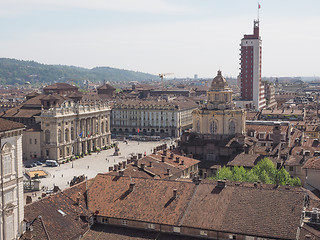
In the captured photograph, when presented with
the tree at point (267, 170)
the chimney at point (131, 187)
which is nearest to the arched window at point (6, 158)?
the chimney at point (131, 187)

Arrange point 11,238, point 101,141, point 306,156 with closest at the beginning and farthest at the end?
point 11,238 → point 306,156 → point 101,141

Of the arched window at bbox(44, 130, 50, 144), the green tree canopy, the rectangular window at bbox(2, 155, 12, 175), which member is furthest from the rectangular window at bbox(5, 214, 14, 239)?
the arched window at bbox(44, 130, 50, 144)

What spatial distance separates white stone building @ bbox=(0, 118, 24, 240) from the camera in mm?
45228

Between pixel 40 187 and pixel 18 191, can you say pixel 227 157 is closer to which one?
pixel 40 187

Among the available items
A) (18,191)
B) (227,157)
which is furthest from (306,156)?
(18,191)

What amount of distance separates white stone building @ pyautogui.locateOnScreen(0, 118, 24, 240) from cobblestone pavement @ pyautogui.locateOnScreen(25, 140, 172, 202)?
51.8 m

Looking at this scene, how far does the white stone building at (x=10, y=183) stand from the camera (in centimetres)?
4523

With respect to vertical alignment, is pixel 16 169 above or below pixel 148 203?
above

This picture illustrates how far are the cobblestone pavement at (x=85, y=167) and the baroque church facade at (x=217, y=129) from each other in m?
26.8

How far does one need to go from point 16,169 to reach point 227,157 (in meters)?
63.7

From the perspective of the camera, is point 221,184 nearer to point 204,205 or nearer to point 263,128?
point 204,205

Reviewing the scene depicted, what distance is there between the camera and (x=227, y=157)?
104m

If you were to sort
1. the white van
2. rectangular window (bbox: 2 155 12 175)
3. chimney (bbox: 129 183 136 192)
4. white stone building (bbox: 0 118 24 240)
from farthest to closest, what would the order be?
1. the white van
2. chimney (bbox: 129 183 136 192)
3. rectangular window (bbox: 2 155 12 175)
4. white stone building (bbox: 0 118 24 240)

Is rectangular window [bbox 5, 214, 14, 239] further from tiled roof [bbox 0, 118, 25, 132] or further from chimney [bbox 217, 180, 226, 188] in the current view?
chimney [bbox 217, 180, 226, 188]
